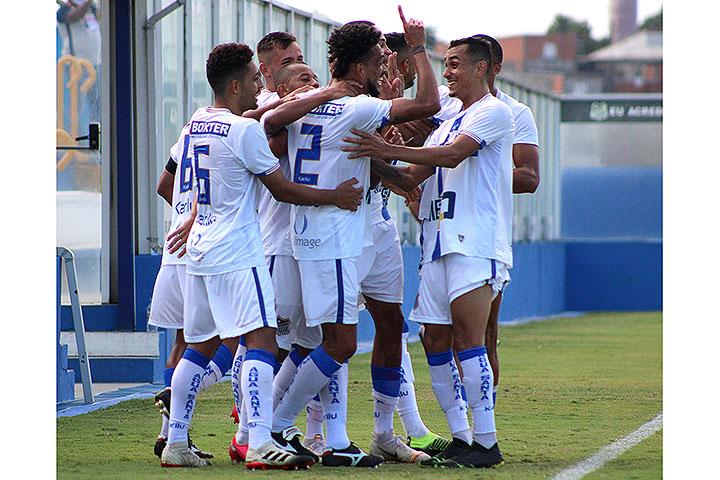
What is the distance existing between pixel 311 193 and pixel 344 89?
0.52 metres

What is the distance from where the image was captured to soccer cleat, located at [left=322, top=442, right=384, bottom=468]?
6.61m

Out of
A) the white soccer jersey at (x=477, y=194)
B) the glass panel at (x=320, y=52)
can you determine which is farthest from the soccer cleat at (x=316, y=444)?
the glass panel at (x=320, y=52)

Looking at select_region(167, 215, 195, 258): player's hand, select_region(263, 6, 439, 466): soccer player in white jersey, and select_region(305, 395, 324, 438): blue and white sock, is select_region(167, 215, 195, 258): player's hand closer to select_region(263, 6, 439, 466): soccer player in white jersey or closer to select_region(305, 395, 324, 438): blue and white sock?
select_region(263, 6, 439, 466): soccer player in white jersey

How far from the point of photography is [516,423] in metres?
8.73

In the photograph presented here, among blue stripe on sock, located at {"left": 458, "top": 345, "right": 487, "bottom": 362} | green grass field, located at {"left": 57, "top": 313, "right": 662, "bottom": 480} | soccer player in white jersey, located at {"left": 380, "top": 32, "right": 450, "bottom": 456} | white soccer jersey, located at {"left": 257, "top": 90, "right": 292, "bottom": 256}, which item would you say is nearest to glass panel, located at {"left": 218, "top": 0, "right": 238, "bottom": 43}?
green grass field, located at {"left": 57, "top": 313, "right": 662, "bottom": 480}

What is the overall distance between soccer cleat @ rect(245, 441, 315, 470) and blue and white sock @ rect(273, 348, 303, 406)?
54 centimetres

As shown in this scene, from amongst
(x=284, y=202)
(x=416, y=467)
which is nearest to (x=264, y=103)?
(x=284, y=202)

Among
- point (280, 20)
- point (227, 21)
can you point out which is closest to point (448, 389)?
point (227, 21)

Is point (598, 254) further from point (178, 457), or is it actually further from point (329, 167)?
point (178, 457)

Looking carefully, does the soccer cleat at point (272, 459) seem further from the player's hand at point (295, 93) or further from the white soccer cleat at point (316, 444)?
the player's hand at point (295, 93)

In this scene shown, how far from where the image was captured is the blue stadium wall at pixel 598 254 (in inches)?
948
